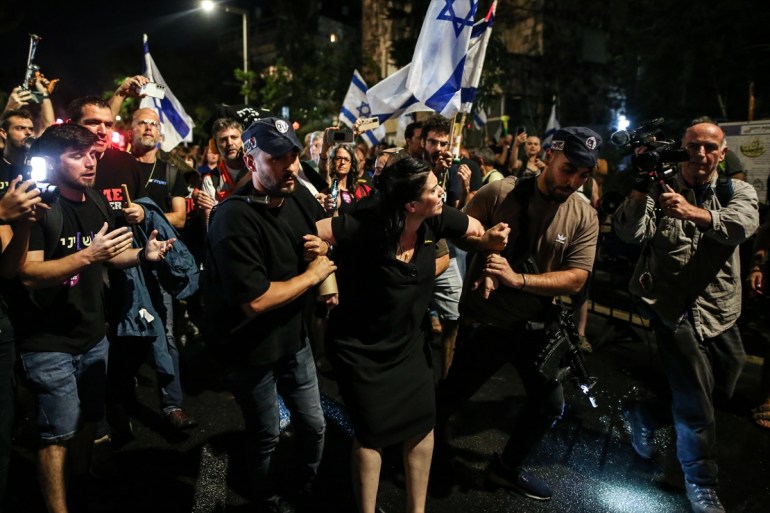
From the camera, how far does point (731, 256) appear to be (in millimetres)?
3479

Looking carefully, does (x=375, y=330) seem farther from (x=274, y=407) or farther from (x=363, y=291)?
(x=274, y=407)

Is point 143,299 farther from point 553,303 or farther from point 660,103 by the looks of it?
point 660,103

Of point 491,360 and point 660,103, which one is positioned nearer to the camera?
point 491,360

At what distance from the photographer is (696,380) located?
10.8 ft

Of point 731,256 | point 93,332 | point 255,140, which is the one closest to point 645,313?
point 731,256

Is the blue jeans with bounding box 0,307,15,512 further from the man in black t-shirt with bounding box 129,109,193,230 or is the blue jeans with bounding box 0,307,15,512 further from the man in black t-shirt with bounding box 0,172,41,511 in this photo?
the man in black t-shirt with bounding box 129,109,193,230

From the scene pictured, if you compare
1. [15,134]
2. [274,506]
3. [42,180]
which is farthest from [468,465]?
[15,134]

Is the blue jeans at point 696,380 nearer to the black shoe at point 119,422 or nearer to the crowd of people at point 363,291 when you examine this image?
the crowd of people at point 363,291

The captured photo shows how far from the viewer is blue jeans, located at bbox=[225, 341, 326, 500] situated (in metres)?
2.81

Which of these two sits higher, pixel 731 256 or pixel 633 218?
pixel 633 218

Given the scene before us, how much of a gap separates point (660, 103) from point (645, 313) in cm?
1128

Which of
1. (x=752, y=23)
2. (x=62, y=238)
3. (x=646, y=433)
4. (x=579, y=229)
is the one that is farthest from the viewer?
(x=752, y=23)

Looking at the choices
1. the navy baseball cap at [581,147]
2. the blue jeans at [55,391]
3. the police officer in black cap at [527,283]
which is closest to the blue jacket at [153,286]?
the blue jeans at [55,391]

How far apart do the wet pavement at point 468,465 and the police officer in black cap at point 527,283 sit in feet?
1.23
